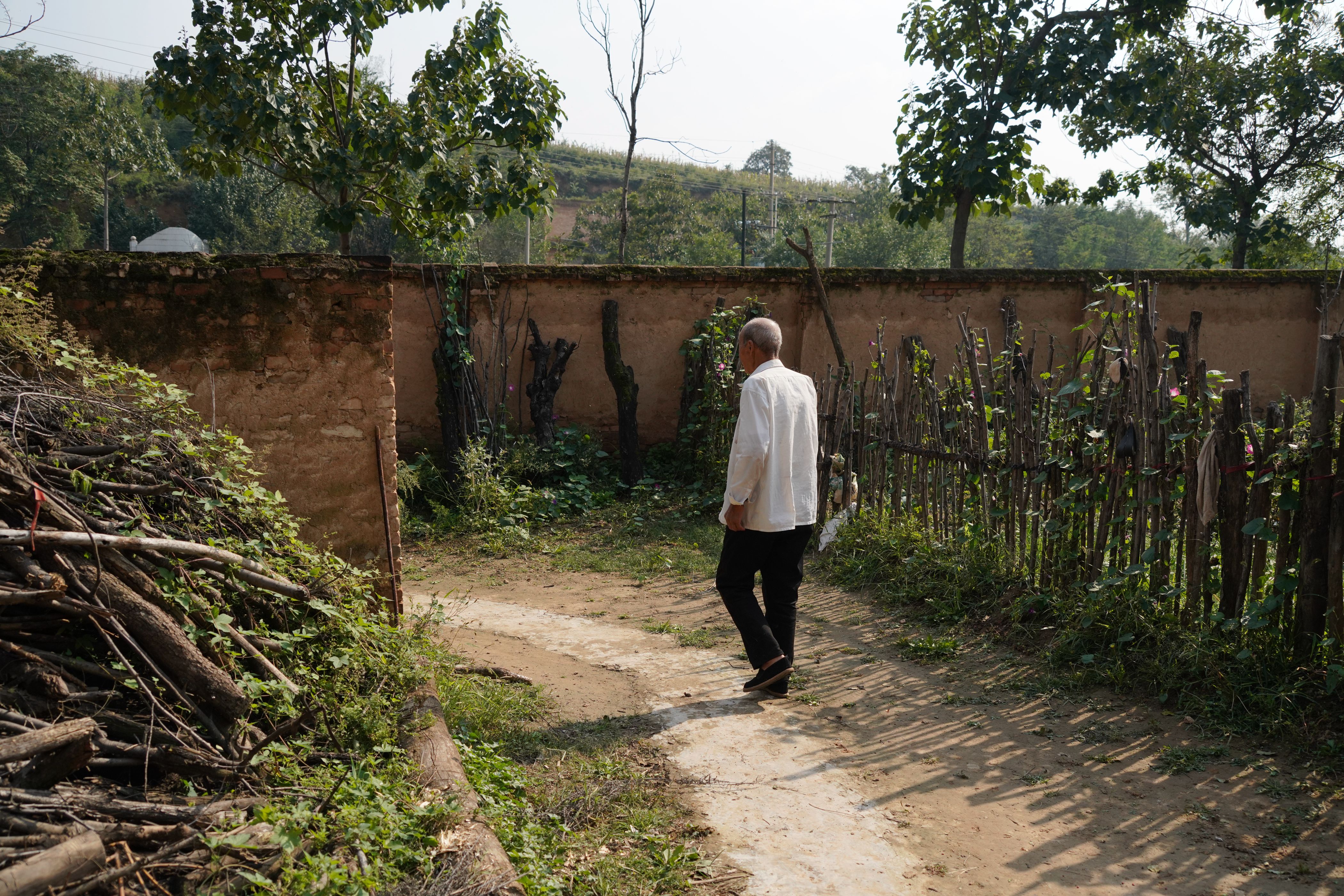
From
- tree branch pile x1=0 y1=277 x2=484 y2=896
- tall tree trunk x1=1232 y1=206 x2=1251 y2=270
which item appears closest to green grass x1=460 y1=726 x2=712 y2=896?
tree branch pile x1=0 y1=277 x2=484 y2=896

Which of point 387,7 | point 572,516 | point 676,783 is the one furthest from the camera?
point 572,516

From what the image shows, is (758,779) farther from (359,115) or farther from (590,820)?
(359,115)

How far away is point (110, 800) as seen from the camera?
222cm

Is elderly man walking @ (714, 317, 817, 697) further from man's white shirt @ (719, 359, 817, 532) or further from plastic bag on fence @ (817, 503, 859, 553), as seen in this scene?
plastic bag on fence @ (817, 503, 859, 553)

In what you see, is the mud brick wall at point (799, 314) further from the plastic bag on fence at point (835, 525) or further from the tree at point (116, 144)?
the tree at point (116, 144)

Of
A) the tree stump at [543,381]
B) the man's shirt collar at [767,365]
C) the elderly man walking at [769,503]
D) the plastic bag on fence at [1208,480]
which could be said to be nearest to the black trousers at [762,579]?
the elderly man walking at [769,503]

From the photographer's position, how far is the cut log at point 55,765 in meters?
2.13

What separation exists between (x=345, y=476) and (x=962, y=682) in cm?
312

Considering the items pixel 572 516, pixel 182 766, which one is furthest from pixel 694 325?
pixel 182 766

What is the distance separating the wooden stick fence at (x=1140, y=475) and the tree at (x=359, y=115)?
4460 millimetres

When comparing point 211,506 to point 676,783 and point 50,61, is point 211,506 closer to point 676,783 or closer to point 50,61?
point 676,783

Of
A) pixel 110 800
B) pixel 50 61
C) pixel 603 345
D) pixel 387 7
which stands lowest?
pixel 110 800

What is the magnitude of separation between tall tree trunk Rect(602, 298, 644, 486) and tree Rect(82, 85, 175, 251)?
25.6 metres

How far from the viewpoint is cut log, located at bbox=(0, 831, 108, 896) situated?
177 cm
